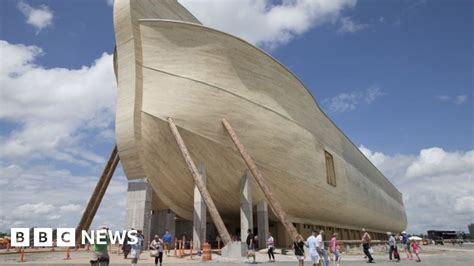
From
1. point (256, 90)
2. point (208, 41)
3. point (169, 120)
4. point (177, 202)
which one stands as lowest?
point (177, 202)

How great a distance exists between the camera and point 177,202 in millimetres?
21578

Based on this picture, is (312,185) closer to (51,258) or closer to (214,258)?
(214,258)

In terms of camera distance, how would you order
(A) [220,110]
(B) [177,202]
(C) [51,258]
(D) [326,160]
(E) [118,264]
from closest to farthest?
(E) [118,264], (C) [51,258], (A) [220,110], (B) [177,202], (D) [326,160]

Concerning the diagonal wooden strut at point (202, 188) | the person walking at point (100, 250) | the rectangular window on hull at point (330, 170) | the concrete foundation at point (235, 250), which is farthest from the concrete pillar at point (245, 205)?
the person walking at point (100, 250)

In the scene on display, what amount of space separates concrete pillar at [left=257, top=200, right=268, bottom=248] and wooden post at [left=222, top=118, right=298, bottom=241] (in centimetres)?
380

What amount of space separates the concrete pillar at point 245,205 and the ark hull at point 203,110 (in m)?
0.56

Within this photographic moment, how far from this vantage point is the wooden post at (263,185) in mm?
18094

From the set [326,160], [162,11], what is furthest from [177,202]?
[326,160]

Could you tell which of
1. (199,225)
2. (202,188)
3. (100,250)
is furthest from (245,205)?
(100,250)

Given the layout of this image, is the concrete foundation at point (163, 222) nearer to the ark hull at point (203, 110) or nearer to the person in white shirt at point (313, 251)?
the ark hull at point (203, 110)

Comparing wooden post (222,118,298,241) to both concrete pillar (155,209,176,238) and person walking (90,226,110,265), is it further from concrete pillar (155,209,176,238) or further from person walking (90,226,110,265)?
person walking (90,226,110,265)

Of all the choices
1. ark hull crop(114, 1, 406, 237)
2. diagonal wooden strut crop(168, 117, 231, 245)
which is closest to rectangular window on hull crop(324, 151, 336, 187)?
ark hull crop(114, 1, 406, 237)

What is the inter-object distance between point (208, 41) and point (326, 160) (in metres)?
15.2

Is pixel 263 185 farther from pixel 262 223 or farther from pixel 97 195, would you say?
pixel 97 195
